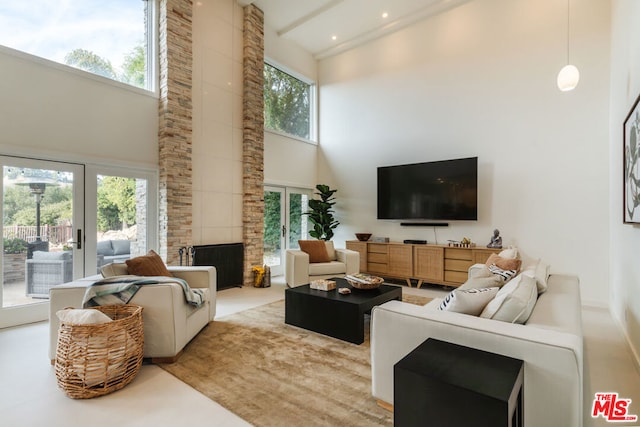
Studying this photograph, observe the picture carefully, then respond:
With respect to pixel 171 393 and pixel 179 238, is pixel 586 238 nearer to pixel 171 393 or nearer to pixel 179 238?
pixel 171 393

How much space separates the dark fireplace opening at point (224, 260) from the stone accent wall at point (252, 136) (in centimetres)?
12

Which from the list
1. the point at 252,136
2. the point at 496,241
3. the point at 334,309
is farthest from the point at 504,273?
the point at 252,136

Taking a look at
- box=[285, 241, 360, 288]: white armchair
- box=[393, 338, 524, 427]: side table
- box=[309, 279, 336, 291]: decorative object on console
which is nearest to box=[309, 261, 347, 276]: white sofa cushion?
box=[285, 241, 360, 288]: white armchair

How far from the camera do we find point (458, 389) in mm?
1134

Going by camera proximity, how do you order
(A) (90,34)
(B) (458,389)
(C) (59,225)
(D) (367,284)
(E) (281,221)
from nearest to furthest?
(B) (458,389) → (D) (367,284) → (C) (59,225) → (A) (90,34) → (E) (281,221)

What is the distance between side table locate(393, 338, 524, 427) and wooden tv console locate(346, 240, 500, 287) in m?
3.58

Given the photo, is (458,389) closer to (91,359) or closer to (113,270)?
(91,359)

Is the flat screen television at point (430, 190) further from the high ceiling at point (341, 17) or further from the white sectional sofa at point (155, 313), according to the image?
the white sectional sofa at point (155, 313)

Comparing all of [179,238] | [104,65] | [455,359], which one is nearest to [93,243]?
[179,238]

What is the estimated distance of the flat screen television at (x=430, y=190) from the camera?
4.89m

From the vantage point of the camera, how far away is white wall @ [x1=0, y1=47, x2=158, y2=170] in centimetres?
334

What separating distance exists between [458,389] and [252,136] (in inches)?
201

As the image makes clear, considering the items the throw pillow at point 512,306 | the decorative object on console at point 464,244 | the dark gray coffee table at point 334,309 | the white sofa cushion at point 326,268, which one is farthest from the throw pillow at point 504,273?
the white sofa cushion at point 326,268

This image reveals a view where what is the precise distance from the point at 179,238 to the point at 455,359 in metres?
4.18
